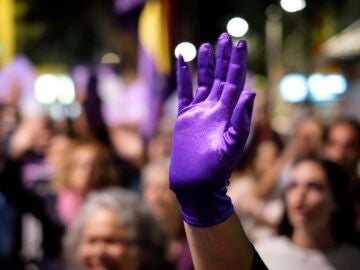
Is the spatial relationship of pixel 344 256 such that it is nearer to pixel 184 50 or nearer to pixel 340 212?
pixel 340 212

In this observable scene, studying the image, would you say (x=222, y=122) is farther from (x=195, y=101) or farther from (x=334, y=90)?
(x=334, y=90)

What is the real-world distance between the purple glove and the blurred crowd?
1.46 meters

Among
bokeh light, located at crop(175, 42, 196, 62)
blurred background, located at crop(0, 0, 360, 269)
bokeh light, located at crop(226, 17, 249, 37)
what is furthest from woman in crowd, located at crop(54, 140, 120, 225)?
bokeh light, located at crop(226, 17, 249, 37)

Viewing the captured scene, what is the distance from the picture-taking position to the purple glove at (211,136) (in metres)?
2.00

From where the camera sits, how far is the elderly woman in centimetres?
349

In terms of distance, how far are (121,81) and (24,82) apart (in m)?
3.19

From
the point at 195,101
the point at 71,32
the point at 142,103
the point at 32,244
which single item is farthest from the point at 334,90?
the point at 71,32

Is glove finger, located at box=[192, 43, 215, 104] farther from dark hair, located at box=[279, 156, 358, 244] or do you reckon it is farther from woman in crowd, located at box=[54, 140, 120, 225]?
woman in crowd, located at box=[54, 140, 120, 225]

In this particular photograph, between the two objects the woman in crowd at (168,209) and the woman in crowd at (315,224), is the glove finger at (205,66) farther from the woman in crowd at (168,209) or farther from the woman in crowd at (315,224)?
the woman in crowd at (168,209)

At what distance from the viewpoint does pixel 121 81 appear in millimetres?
13516

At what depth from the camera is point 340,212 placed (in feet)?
13.2

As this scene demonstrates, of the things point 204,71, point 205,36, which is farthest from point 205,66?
Result: point 205,36

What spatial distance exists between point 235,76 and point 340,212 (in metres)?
2.11

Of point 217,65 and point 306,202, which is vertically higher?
point 217,65
